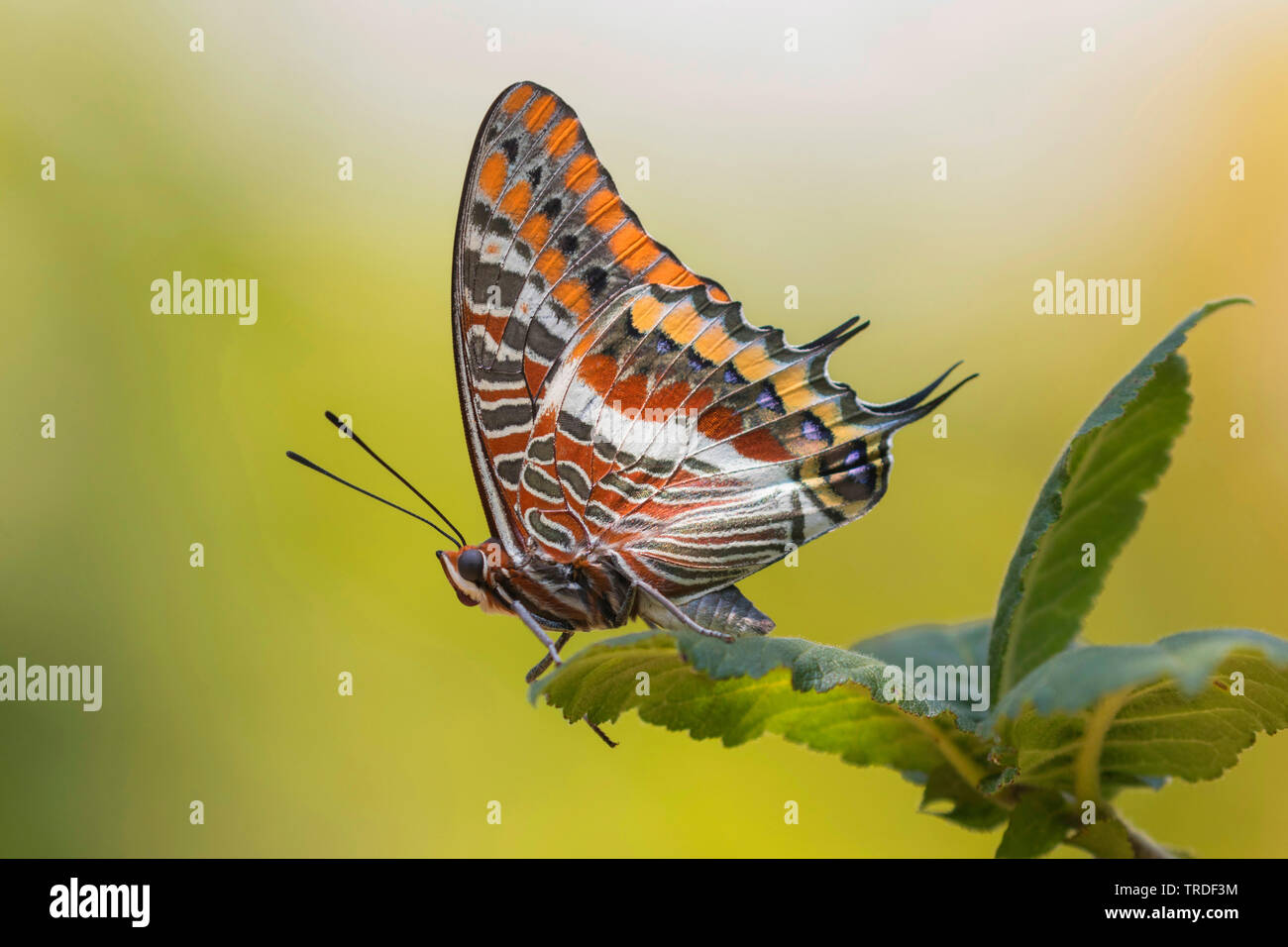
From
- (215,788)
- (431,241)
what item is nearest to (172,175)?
(431,241)

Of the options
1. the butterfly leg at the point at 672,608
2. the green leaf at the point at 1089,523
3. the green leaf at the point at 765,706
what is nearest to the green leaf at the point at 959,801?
the green leaf at the point at 765,706

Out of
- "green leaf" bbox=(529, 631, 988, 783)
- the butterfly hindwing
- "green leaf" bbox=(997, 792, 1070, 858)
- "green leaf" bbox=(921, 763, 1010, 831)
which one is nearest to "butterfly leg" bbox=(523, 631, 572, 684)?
the butterfly hindwing

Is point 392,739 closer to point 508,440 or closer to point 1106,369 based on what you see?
point 508,440

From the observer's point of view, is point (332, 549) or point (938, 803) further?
point (332, 549)

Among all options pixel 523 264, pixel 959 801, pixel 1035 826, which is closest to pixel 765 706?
pixel 959 801

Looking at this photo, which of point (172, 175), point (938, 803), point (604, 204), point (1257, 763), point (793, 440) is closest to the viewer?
point (938, 803)

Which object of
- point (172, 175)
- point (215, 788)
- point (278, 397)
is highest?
point (172, 175)

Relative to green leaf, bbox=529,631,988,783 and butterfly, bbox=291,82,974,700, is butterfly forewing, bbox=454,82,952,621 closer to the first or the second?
butterfly, bbox=291,82,974,700

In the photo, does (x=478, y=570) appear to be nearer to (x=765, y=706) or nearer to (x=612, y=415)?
(x=612, y=415)
